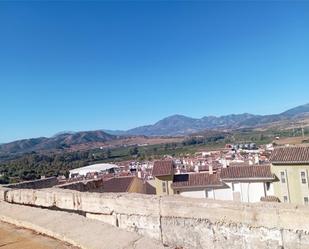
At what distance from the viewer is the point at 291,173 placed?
28391 mm

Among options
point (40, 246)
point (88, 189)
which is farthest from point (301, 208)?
point (88, 189)

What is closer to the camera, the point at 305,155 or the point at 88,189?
the point at 88,189

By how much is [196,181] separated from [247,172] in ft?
14.7

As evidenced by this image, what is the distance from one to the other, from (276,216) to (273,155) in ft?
86.7

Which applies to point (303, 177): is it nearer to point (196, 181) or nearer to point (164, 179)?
point (196, 181)

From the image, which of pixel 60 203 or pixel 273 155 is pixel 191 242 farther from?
pixel 273 155

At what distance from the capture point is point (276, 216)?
14.9 feet

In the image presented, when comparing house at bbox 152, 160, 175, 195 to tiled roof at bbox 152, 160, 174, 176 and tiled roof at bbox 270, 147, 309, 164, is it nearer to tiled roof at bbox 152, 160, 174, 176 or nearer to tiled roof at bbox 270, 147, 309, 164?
tiled roof at bbox 152, 160, 174, 176

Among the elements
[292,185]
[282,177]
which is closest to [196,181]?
[282,177]

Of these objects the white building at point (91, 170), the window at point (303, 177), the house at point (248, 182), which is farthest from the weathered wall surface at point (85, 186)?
the white building at point (91, 170)

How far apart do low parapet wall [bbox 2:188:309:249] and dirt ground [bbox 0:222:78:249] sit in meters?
1.32

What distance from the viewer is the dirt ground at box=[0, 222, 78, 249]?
4.21 m

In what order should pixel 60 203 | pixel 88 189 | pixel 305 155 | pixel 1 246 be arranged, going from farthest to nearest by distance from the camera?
pixel 305 155, pixel 88 189, pixel 60 203, pixel 1 246

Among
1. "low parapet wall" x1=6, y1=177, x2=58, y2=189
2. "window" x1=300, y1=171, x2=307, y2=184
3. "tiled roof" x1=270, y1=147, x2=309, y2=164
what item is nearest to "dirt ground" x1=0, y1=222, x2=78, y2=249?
"low parapet wall" x1=6, y1=177, x2=58, y2=189
